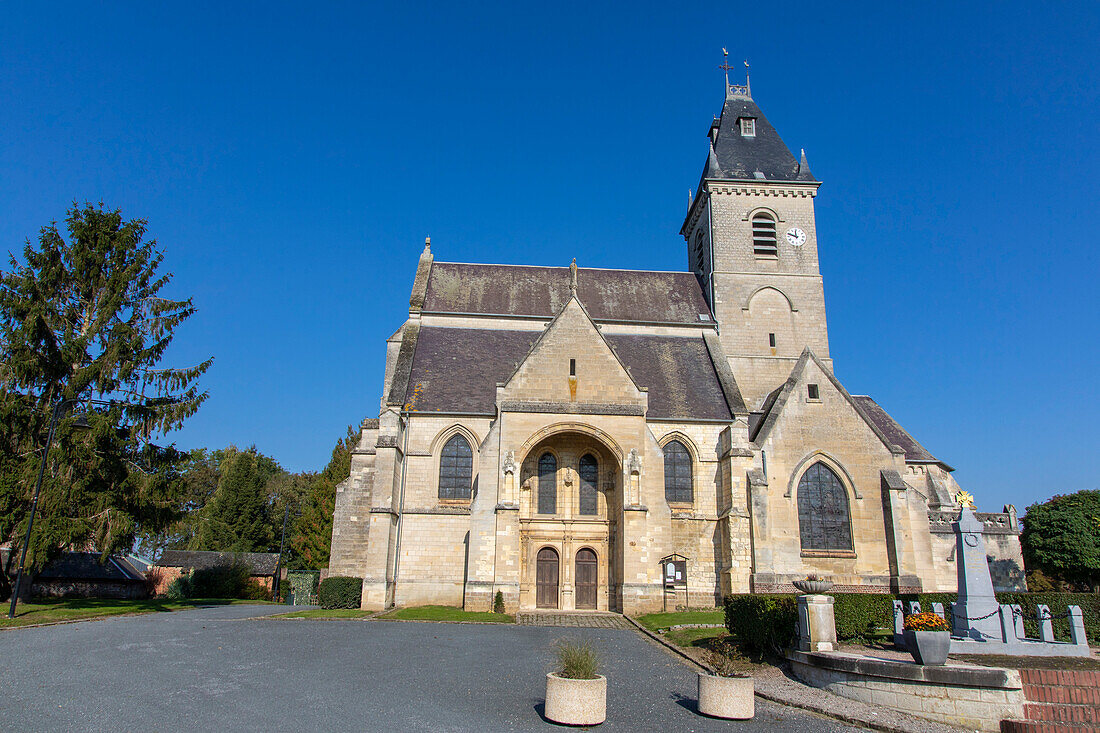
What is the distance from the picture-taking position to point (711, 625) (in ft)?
61.1

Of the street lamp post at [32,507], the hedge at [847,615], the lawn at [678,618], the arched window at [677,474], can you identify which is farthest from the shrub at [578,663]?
the street lamp post at [32,507]

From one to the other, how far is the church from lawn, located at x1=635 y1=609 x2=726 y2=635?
88cm

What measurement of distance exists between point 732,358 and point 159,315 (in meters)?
23.4

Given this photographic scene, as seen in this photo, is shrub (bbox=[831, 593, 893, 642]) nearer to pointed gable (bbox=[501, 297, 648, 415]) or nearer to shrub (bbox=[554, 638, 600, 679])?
shrub (bbox=[554, 638, 600, 679])

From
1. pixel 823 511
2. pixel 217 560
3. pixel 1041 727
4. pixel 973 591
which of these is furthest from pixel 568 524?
pixel 217 560

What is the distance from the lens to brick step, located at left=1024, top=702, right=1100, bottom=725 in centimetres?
933

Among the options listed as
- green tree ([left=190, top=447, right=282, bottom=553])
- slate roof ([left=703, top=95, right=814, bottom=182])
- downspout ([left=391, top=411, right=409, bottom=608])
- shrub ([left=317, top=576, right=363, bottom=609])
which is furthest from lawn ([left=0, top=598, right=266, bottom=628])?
slate roof ([left=703, top=95, right=814, bottom=182])

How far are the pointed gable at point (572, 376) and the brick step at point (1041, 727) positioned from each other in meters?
15.2

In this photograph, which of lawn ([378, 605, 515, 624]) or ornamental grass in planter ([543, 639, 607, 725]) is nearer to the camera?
ornamental grass in planter ([543, 639, 607, 725])

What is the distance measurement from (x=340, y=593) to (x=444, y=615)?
15.6 feet

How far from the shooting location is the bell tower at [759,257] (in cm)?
3139

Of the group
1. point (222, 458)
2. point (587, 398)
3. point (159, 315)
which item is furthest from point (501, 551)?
point (222, 458)

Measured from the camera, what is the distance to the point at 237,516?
5094 centimetres

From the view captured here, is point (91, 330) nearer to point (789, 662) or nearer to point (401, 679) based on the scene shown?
point (401, 679)
